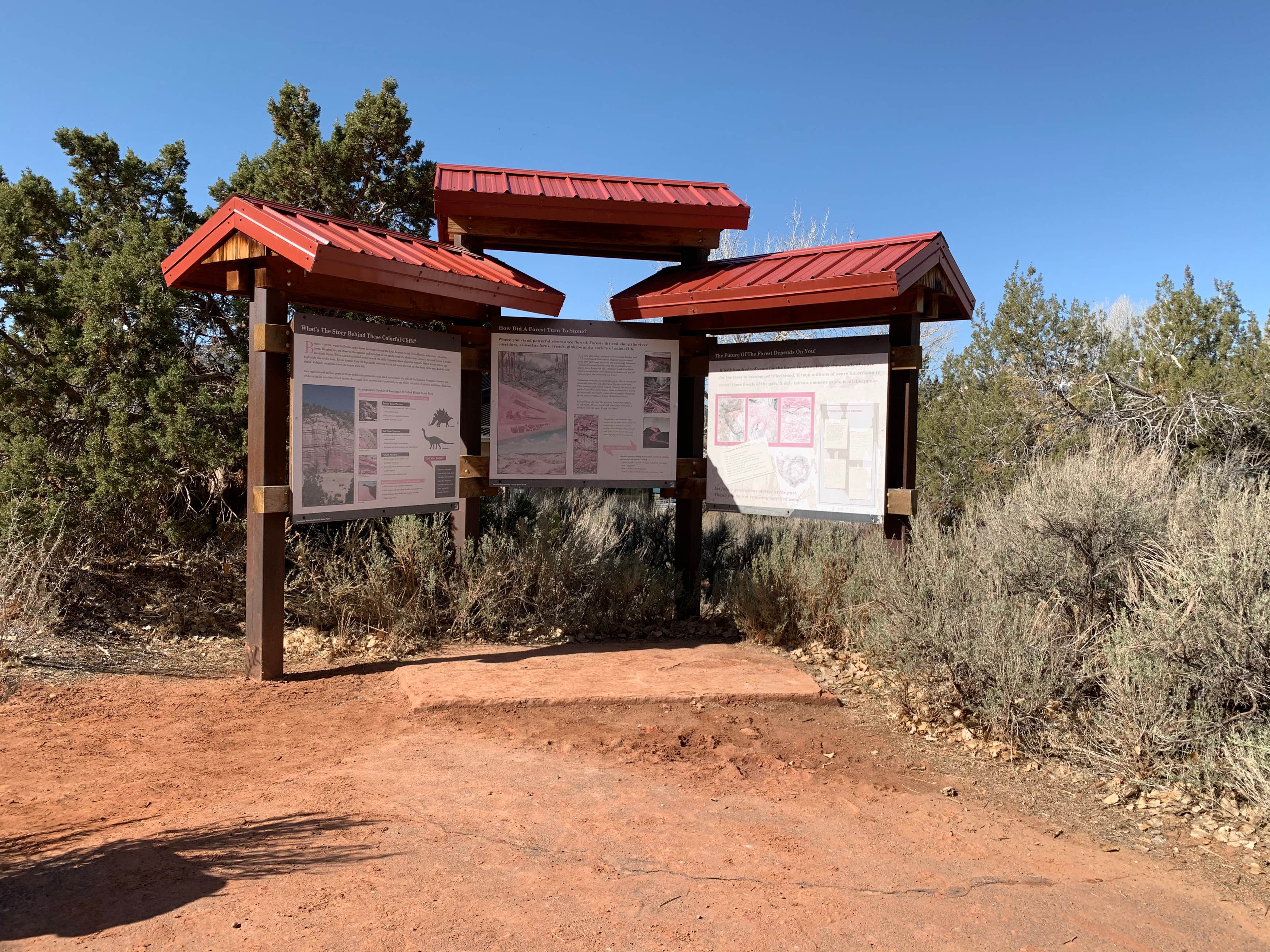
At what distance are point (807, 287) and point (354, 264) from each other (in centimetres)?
303

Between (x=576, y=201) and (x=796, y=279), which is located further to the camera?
(x=576, y=201)

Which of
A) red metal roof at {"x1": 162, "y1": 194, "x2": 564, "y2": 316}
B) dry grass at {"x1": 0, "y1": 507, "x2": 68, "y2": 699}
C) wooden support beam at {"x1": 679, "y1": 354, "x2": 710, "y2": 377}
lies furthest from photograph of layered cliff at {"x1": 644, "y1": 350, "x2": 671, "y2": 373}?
dry grass at {"x1": 0, "y1": 507, "x2": 68, "y2": 699}

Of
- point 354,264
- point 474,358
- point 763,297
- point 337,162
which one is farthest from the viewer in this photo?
point 337,162

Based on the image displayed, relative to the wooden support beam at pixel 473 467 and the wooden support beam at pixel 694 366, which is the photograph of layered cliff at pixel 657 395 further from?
the wooden support beam at pixel 473 467

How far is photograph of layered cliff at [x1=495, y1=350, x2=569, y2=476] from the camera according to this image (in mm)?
6684

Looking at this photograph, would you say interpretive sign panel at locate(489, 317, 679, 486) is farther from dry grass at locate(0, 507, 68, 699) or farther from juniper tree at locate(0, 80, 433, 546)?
dry grass at locate(0, 507, 68, 699)

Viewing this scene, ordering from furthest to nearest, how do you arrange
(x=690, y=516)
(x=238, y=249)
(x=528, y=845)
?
(x=690, y=516)
(x=238, y=249)
(x=528, y=845)

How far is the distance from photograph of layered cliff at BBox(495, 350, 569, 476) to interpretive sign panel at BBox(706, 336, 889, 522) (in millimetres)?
1203

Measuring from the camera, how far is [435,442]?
249 inches

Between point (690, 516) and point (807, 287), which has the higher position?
point (807, 287)

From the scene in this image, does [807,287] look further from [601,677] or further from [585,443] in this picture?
[601,677]

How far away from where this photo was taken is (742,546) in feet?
26.8

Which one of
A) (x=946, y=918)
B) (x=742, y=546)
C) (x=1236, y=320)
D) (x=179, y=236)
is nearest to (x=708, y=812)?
(x=946, y=918)

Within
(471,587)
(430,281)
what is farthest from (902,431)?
(430,281)
